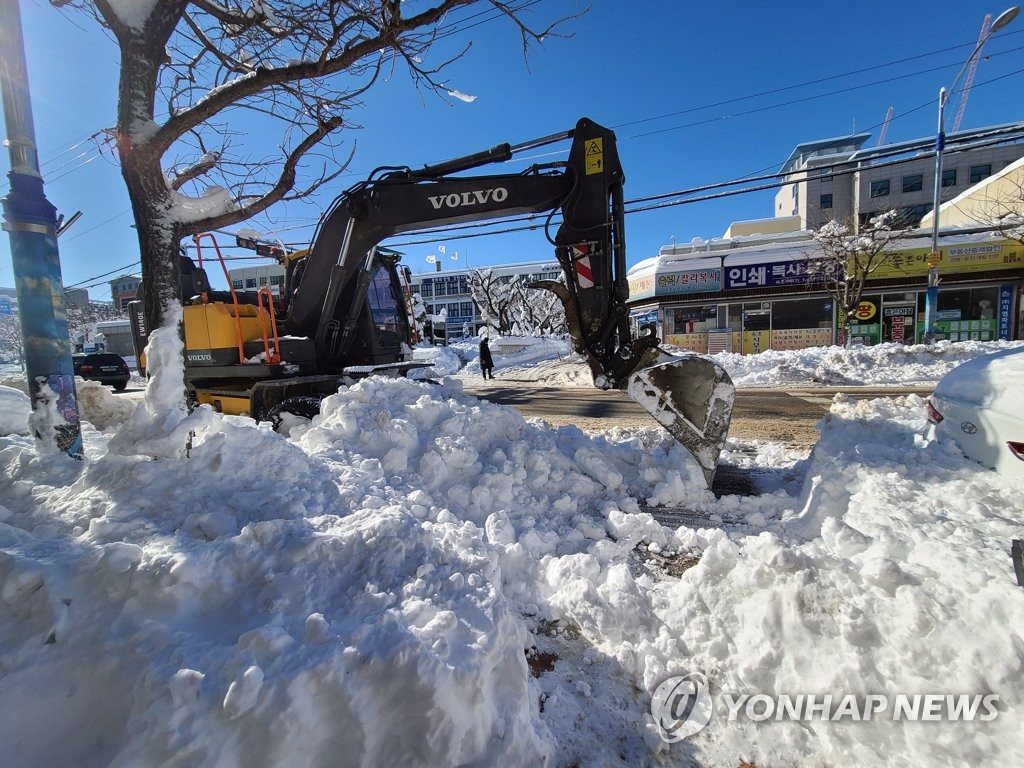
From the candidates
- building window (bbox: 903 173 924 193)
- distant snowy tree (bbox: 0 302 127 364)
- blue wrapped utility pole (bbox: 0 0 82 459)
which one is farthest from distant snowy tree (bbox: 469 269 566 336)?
building window (bbox: 903 173 924 193)

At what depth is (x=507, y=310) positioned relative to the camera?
37594 millimetres

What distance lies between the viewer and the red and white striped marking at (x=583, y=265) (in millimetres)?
4930

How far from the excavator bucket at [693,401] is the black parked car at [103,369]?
22.7 metres

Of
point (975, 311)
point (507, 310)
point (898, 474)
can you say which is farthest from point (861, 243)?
point (507, 310)

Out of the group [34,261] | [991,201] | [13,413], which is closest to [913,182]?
[991,201]

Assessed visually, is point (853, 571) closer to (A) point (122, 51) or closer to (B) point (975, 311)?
(A) point (122, 51)

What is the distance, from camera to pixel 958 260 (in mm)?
18375

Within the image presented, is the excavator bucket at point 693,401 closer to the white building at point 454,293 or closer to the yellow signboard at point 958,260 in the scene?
the yellow signboard at point 958,260

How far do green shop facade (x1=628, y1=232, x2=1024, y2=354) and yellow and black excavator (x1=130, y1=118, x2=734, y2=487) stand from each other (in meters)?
15.5

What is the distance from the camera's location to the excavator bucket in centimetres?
439

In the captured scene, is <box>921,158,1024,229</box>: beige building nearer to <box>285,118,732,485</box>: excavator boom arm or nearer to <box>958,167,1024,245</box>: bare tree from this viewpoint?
<box>958,167,1024,245</box>: bare tree

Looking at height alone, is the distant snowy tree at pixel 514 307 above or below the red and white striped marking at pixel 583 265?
above

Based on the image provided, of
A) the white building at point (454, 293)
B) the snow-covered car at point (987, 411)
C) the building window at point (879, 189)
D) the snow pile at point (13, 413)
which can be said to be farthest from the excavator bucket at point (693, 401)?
the white building at point (454, 293)

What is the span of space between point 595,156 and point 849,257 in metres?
18.1
